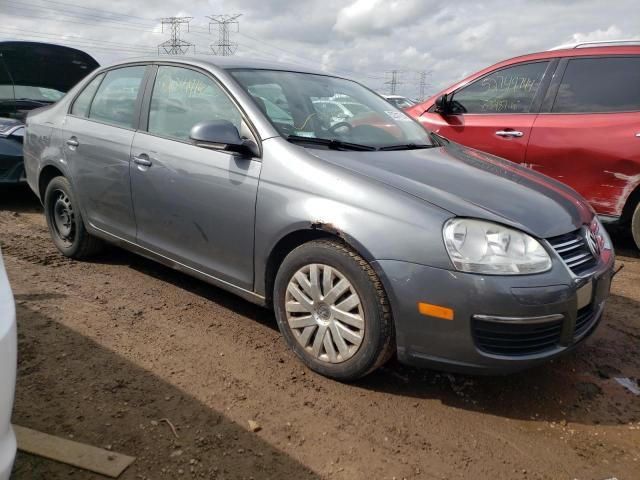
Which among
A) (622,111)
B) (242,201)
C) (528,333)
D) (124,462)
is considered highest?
(622,111)

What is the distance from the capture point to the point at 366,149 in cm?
303

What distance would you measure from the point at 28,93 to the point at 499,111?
5422 millimetres

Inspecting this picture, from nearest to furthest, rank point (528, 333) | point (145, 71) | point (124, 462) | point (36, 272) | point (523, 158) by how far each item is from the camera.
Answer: point (124, 462) < point (528, 333) < point (145, 71) < point (36, 272) < point (523, 158)

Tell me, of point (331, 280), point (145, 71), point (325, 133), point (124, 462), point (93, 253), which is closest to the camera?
point (124, 462)

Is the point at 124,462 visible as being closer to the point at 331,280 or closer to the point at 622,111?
the point at 331,280

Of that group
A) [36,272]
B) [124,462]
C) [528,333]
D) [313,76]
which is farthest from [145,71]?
[528,333]

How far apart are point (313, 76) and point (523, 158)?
240 centimetres

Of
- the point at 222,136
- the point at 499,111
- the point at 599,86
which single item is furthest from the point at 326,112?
the point at 599,86

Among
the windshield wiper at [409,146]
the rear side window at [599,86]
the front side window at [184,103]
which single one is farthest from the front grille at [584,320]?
the rear side window at [599,86]

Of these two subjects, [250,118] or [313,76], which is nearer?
[250,118]

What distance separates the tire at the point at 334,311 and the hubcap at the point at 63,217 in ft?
7.33

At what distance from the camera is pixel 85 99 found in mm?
4113

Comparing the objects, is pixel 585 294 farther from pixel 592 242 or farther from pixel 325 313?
pixel 325 313

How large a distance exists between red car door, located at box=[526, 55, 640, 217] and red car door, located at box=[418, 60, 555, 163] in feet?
0.41
